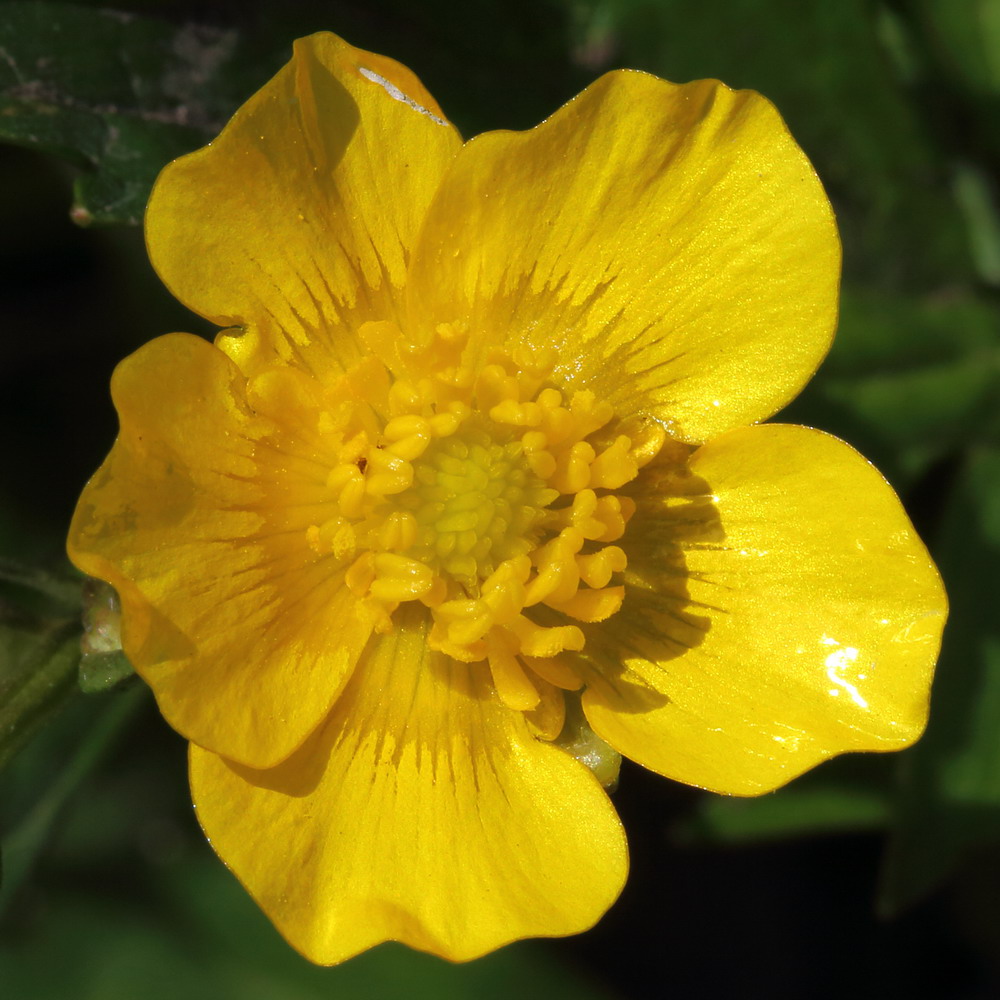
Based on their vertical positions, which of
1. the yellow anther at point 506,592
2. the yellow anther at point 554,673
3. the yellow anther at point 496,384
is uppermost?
the yellow anther at point 496,384

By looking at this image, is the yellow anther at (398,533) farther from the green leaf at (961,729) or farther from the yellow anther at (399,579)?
the green leaf at (961,729)

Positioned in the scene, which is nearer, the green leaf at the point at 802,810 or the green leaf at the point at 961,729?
the green leaf at the point at 961,729

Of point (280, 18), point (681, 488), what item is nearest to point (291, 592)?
point (681, 488)

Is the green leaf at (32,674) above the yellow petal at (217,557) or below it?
below

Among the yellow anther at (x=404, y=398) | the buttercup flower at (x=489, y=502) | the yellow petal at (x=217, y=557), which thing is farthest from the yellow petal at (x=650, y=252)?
the yellow petal at (x=217, y=557)

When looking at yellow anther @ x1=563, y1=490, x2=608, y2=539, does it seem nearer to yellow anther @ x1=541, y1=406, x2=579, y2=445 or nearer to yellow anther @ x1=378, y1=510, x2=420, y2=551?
yellow anther @ x1=541, y1=406, x2=579, y2=445

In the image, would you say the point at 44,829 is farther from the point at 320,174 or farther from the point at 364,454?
the point at 320,174

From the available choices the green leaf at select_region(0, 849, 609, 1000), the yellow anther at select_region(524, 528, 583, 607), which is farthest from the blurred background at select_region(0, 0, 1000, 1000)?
the yellow anther at select_region(524, 528, 583, 607)

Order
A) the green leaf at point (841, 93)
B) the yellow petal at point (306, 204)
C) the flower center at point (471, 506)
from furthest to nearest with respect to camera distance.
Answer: the green leaf at point (841, 93) < the flower center at point (471, 506) < the yellow petal at point (306, 204)

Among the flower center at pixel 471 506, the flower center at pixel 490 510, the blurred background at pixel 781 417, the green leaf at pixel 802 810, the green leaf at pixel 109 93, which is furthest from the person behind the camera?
the green leaf at pixel 802 810
